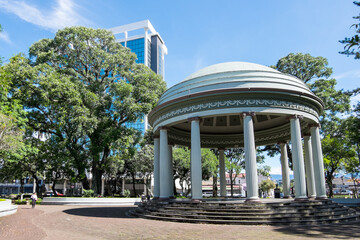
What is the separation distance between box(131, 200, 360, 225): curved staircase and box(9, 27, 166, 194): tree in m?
15.9

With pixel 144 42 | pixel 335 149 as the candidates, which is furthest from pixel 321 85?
pixel 144 42

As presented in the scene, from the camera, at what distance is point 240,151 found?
4459 cm

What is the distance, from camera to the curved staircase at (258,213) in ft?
46.6

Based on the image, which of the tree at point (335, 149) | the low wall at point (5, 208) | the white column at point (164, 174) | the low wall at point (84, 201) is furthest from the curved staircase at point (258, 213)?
the tree at point (335, 149)

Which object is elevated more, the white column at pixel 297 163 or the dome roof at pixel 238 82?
the dome roof at pixel 238 82

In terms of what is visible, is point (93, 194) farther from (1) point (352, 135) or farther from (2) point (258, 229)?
(1) point (352, 135)

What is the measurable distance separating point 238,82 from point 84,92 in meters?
19.3


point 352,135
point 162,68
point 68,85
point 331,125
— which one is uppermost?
point 162,68

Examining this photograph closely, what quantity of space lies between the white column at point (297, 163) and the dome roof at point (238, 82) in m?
2.21

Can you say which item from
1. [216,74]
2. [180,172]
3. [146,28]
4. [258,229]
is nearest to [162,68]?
[146,28]

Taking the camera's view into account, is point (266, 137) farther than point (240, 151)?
No

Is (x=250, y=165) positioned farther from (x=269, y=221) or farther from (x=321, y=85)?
(x=321, y=85)

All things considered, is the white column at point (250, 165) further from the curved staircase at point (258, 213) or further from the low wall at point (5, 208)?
the low wall at point (5, 208)

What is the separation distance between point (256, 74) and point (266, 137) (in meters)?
9.05
